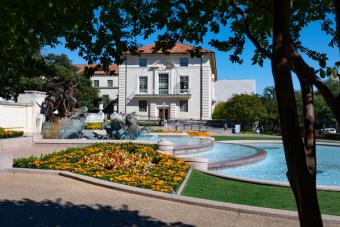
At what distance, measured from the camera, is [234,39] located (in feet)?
17.0

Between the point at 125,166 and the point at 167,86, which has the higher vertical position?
the point at 167,86

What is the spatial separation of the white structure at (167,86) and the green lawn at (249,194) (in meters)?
44.6

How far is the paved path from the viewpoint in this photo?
559 cm

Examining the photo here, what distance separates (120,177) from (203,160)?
3.88 m

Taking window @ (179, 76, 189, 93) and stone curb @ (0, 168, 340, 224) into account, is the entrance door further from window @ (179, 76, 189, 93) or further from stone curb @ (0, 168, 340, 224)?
stone curb @ (0, 168, 340, 224)

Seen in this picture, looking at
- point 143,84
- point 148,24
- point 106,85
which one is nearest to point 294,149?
point 148,24

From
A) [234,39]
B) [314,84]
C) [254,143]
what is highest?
[234,39]

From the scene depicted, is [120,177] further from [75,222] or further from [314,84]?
[314,84]

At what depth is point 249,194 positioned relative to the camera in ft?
27.3

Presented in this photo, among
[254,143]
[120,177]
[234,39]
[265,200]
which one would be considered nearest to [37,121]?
[254,143]

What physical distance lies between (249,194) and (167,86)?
48.2 meters

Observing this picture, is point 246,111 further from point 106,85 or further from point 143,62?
point 106,85

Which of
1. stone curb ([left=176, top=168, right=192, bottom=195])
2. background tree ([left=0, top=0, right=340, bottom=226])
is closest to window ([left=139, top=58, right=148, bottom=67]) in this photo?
stone curb ([left=176, top=168, right=192, bottom=195])

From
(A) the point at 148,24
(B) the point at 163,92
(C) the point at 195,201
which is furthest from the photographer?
(B) the point at 163,92
